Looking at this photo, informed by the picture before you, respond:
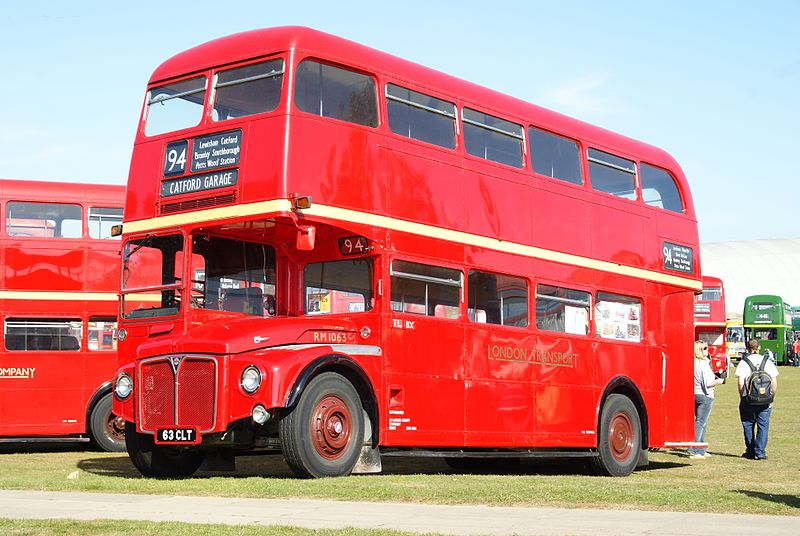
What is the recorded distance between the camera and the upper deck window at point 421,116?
13867 mm

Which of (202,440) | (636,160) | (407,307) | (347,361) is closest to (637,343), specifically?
(636,160)

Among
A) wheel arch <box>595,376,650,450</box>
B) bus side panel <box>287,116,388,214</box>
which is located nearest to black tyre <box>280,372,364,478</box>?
bus side panel <box>287,116,388,214</box>

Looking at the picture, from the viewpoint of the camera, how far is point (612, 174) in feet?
58.2

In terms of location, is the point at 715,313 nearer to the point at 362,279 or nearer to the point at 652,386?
the point at 652,386

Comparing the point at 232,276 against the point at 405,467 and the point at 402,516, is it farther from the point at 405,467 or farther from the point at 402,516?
the point at 402,516

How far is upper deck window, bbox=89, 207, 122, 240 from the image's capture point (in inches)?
819

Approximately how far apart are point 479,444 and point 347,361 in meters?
2.82

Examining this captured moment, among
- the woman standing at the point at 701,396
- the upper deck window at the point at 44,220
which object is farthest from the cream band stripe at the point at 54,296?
the woman standing at the point at 701,396

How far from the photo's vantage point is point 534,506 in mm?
10531

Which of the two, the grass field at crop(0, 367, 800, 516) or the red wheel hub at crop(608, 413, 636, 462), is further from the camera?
the red wheel hub at crop(608, 413, 636, 462)

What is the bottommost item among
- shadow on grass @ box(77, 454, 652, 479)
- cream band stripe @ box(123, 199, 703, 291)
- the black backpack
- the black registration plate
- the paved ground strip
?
shadow on grass @ box(77, 454, 652, 479)

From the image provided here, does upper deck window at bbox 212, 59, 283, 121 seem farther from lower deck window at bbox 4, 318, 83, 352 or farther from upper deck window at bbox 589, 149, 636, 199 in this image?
lower deck window at bbox 4, 318, 83, 352

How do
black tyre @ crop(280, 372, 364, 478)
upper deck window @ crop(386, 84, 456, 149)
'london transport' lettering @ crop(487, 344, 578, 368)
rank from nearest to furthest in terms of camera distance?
black tyre @ crop(280, 372, 364, 478), upper deck window @ crop(386, 84, 456, 149), 'london transport' lettering @ crop(487, 344, 578, 368)

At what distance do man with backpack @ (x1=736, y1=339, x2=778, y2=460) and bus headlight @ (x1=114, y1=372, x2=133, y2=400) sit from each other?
33.8 ft
